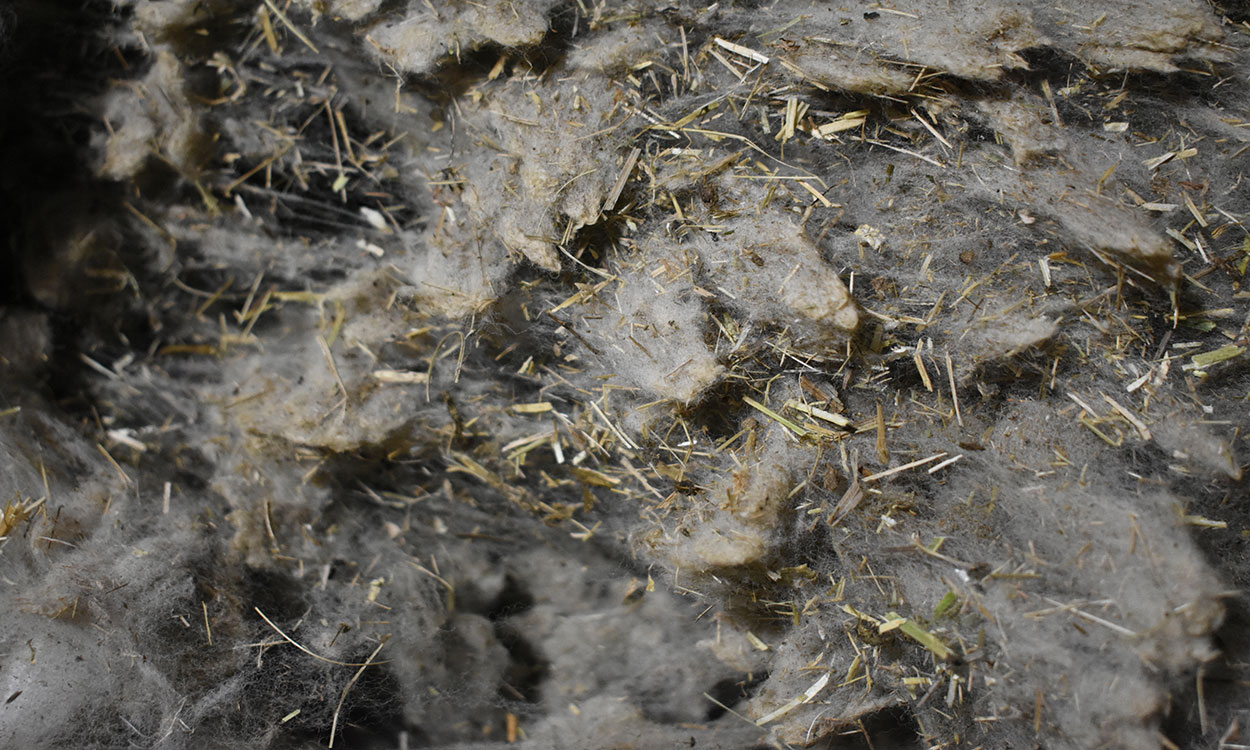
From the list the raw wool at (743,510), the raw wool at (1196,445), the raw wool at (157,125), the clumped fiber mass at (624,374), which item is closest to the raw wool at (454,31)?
the clumped fiber mass at (624,374)

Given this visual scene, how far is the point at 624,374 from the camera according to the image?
5.73 feet

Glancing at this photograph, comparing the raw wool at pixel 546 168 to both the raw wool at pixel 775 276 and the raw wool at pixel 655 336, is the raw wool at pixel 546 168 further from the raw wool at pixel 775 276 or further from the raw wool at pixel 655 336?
the raw wool at pixel 775 276

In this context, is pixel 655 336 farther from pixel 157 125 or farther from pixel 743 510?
pixel 157 125

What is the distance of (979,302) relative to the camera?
Answer: 1.57 metres

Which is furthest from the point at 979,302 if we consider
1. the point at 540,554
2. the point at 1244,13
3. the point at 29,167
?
the point at 29,167

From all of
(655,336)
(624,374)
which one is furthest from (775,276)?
(624,374)

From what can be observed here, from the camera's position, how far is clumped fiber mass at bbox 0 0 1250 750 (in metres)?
1.49

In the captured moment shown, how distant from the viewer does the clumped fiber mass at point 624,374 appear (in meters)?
1.49

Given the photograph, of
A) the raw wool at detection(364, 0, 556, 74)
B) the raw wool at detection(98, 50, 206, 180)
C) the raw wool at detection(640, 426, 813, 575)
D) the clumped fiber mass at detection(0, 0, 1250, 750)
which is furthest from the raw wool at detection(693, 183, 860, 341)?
the raw wool at detection(98, 50, 206, 180)

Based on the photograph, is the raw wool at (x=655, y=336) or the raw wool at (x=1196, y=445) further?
the raw wool at (x=655, y=336)

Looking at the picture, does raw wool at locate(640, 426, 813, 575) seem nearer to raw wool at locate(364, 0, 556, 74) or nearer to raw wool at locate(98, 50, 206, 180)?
raw wool at locate(364, 0, 556, 74)

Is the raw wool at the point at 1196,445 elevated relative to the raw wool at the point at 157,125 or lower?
lower

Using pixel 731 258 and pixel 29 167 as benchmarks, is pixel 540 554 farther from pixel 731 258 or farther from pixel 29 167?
pixel 29 167

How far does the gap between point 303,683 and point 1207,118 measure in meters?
2.40
